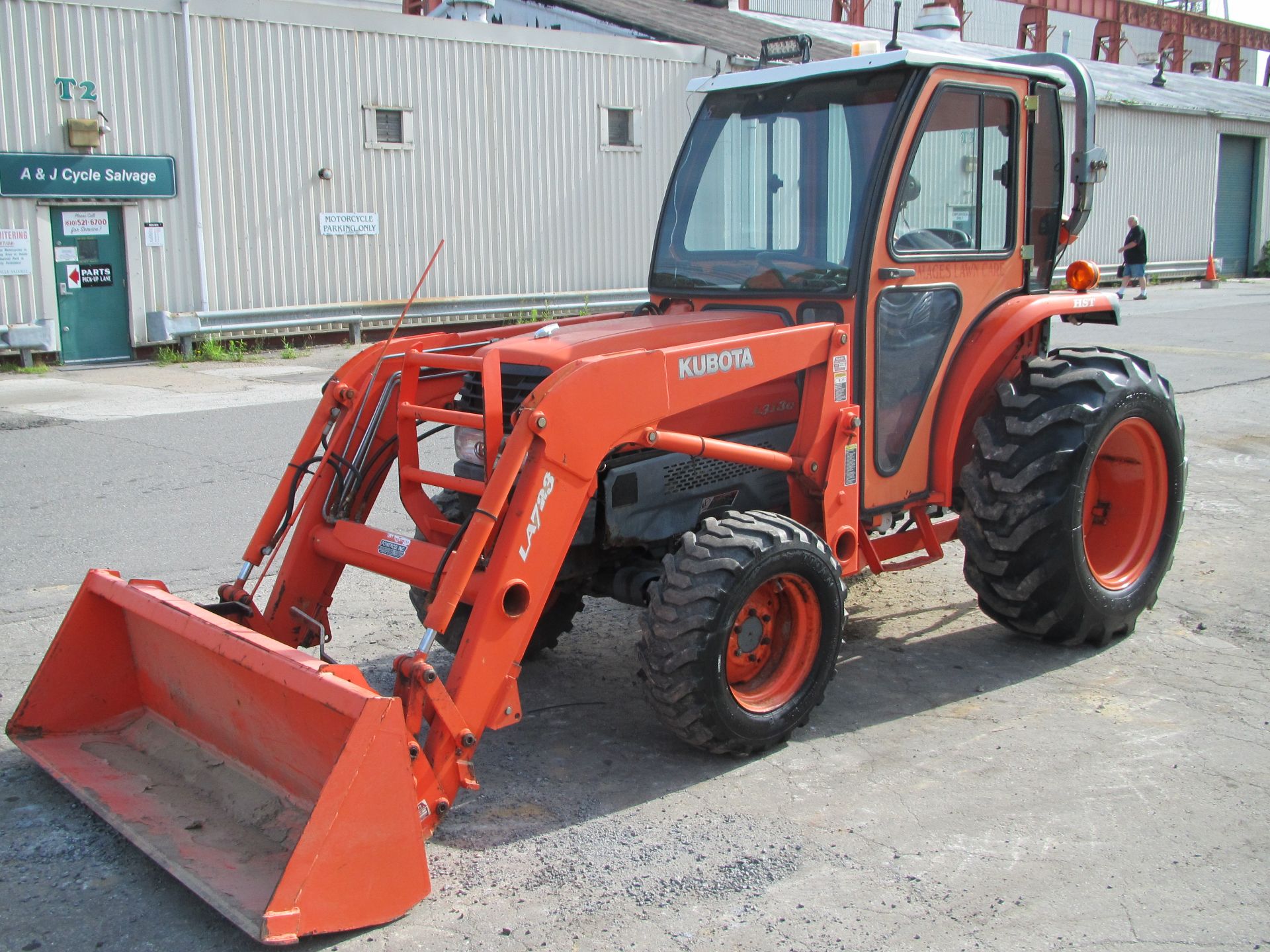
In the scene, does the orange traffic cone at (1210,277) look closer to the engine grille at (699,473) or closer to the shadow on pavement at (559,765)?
the shadow on pavement at (559,765)

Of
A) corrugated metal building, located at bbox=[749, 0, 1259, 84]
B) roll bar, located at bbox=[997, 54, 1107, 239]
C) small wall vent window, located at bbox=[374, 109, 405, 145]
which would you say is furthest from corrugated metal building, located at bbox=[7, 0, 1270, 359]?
corrugated metal building, located at bbox=[749, 0, 1259, 84]

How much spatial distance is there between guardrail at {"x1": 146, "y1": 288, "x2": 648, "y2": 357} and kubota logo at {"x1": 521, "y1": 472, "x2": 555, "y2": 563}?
13.2 m

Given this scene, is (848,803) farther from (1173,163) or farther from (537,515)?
(1173,163)


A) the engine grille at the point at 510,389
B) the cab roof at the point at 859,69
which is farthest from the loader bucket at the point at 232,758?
the cab roof at the point at 859,69

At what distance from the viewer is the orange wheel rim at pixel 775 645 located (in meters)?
4.53

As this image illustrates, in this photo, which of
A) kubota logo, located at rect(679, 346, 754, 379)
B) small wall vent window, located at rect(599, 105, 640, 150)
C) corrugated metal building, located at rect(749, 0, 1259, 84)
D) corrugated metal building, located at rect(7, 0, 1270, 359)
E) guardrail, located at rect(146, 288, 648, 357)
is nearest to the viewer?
kubota logo, located at rect(679, 346, 754, 379)

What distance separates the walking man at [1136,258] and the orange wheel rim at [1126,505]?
69.3 feet

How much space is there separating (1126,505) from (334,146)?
44.1ft

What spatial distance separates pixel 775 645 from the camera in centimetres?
470

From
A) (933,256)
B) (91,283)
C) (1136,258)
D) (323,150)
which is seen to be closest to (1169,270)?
(1136,258)

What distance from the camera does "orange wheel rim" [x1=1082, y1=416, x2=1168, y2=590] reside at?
5855 mm

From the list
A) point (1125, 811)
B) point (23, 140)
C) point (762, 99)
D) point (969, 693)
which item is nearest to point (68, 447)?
point (23, 140)

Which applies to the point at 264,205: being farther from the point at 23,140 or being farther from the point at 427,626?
the point at 427,626

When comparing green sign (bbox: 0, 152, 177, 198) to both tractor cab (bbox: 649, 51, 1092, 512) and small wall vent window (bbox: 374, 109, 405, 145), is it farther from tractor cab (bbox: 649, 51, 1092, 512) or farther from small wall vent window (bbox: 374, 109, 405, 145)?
tractor cab (bbox: 649, 51, 1092, 512)
